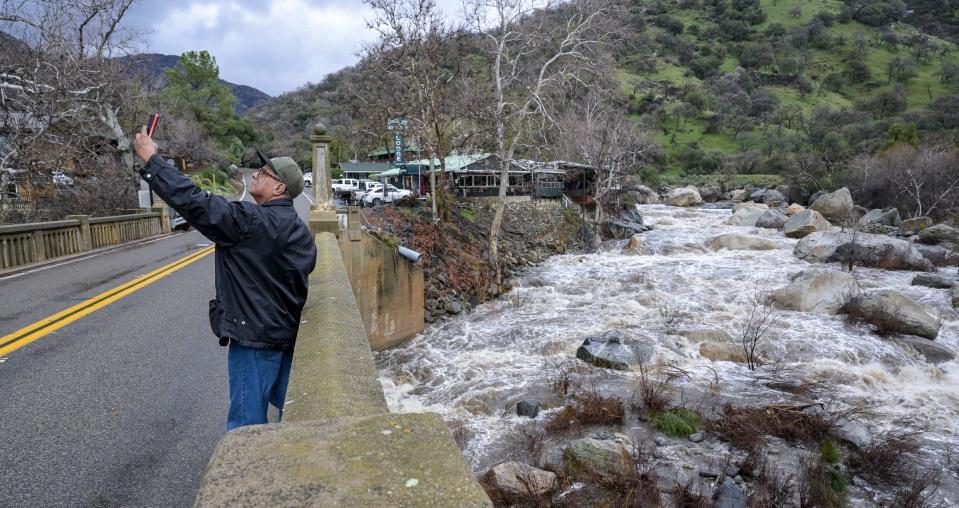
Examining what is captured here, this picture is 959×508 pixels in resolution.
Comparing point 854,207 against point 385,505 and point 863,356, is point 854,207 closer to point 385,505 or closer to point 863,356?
point 863,356


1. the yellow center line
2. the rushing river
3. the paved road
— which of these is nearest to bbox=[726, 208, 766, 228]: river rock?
the rushing river

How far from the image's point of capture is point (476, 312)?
59.7ft

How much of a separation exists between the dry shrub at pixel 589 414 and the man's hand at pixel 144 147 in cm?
739

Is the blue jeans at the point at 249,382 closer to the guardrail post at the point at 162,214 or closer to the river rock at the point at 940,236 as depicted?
the guardrail post at the point at 162,214

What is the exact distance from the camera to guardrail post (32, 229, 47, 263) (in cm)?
1292

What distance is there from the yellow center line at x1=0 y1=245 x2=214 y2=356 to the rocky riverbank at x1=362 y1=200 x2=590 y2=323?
6133mm

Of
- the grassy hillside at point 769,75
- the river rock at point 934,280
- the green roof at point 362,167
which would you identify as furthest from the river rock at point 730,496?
the grassy hillside at point 769,75

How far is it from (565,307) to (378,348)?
627cm

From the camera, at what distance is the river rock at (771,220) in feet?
106

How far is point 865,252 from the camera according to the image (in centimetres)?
2122

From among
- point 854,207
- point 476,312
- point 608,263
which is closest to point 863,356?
point 476,312

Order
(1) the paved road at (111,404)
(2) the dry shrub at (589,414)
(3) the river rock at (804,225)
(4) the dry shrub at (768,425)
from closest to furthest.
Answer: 1. (1) the paved road at (111,404)
2. (4) the dry shrub at (768,425)
3. (2) the dry shrub at (589,414)
4. (3) the river rock at (804,225)

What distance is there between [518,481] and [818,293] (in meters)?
12.9

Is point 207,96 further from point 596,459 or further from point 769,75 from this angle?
point 769,75
